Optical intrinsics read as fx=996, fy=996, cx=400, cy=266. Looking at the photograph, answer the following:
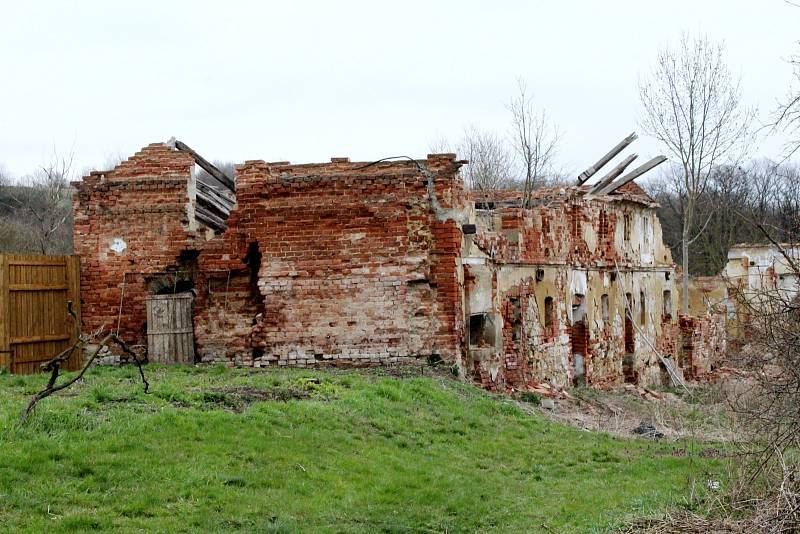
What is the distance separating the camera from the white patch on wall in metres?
17.5

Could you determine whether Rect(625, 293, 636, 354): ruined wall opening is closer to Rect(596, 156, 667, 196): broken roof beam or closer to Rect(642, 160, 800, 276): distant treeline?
Rect(596, 156, 667, 196): broken roof beam

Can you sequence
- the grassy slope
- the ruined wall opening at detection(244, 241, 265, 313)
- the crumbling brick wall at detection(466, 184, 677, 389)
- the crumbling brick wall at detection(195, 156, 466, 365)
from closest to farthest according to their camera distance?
the grassy slope → the crumbling brick wall at detection(195, 156, 466, 365) → the ruined wall opening at detection(244, 241, 265, 313) → the crumbling brick wall at detection(466, 184, 677, 389)

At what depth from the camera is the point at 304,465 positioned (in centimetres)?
982

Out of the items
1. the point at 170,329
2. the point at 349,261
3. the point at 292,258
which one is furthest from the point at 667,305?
the point at 170,329

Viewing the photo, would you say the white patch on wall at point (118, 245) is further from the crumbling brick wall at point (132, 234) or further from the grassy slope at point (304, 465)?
the grassy slope at point (304, 465)

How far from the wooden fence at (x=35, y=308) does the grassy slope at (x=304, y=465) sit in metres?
2.64

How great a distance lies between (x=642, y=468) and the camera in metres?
11.6

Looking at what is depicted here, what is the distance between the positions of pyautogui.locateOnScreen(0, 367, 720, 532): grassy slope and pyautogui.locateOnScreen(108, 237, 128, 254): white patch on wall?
4.58 m

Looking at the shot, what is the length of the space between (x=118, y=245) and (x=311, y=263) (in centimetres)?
352

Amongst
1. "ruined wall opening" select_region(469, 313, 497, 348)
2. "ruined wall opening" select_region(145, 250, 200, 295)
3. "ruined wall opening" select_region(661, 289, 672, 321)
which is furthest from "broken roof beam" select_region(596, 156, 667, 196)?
"ruined wall opening" select_region(145, 250, 200, 295)

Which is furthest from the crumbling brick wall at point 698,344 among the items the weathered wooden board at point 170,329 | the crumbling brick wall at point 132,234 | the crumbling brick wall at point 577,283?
the crumbling brick wall at point 132,234

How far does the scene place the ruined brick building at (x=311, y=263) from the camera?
16656 millimetres

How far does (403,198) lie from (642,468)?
6.79 metres

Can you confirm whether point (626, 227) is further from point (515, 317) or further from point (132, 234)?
point (132, 234)
